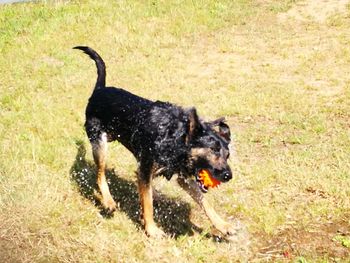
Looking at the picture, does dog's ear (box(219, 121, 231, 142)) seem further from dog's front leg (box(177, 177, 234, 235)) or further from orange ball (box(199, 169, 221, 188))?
dog's front leg (box(177, 177, 234, 235))

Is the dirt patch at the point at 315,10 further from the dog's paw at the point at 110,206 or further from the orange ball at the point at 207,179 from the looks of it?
the orange ball at the point at 207,179

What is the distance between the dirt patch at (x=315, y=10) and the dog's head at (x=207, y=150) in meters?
12.7

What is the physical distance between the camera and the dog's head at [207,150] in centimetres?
550

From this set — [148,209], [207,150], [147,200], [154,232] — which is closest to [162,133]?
[207,150]

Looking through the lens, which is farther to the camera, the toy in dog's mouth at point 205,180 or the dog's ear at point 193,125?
the toy in dog's mouth at point 205,180

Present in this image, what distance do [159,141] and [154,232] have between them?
3.83ft

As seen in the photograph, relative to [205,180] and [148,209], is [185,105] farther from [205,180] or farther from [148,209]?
[205,180]

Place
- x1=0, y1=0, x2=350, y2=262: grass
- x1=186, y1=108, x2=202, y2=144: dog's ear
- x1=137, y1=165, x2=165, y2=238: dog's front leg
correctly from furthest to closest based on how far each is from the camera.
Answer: x1=0, y1=0, x2=350, y2=262: grass, x1=137, y1=165, x2=165, y2=238: dog's front leg, x1=186, y1=108, x2=202, y2=144: dog's ear

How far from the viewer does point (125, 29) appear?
55.1 ft

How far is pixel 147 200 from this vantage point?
605 cm

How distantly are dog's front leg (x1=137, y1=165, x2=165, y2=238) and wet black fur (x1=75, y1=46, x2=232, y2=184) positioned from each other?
24mm

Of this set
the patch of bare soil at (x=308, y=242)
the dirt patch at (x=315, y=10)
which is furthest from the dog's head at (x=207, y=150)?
the dirt patch at (x=315, y=10)

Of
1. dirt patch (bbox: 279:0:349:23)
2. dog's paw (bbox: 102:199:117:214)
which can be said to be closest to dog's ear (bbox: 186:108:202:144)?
dog's paw (bbox: 102:199:117:214)

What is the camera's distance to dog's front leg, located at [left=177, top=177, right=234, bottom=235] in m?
6.22
